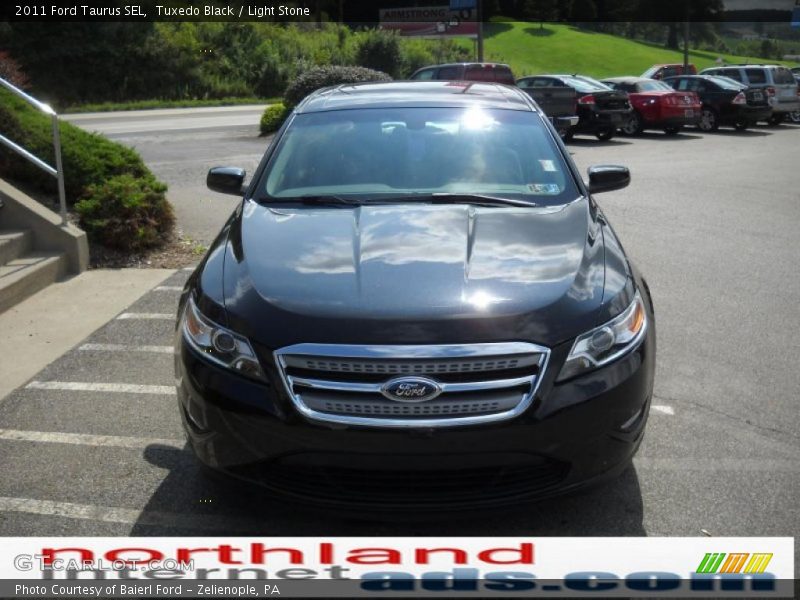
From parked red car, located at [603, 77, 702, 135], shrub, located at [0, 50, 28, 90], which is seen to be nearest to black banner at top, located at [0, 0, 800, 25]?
parked red car, located at [603, 77, 702, 135]

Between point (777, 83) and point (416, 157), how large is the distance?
24.7 metres

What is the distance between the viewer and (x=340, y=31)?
53.9 m

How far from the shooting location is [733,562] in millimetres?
3234

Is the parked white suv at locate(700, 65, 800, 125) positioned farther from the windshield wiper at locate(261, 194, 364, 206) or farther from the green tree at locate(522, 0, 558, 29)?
the green tree at locate(522, 0, 558, 29)

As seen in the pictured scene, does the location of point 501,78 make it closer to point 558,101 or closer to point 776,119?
point 558,101

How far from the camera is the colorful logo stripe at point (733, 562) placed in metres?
3.18

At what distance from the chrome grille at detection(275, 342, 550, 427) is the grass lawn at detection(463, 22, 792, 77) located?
65.5 m

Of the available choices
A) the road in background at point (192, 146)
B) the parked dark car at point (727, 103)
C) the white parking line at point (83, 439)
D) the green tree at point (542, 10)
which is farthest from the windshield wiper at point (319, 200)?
the green tree at point (542, 10)

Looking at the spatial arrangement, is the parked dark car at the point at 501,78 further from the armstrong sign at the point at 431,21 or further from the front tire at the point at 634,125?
the armstrong sign at the point at 431,21

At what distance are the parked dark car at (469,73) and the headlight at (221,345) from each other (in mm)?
17771

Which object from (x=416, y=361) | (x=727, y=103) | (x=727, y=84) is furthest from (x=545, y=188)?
(x=727, y=84)

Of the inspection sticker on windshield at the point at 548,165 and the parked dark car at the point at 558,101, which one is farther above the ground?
the inspection sticker on windshield at the point at 548,165

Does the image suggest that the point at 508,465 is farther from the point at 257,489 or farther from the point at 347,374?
the point at 257,489

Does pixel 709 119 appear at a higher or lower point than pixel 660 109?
lower
